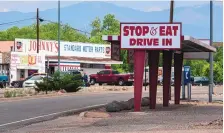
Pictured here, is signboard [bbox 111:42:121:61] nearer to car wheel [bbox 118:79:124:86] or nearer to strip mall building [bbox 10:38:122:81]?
car wheel [bbox 118:79:124:86]

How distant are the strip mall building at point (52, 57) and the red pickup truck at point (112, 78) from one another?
802 centimetres

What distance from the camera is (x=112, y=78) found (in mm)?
59219

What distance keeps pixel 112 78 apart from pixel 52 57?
12.5m

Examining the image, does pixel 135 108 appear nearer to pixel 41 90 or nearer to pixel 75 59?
pixel 41 90

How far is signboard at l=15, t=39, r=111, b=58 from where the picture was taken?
69312 mm

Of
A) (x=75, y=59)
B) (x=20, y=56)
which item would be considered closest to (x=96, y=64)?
(x=75, y=59)

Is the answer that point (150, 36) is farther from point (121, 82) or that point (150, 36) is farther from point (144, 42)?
point (121, 82)

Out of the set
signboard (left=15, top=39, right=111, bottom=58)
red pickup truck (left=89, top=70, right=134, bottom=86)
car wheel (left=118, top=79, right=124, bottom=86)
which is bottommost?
car wheel (left=118, top=79, right=124, bottom=86)

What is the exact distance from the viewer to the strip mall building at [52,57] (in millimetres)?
63188

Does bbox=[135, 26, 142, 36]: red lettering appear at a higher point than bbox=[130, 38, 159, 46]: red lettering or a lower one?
higher

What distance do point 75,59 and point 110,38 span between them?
53134 mm

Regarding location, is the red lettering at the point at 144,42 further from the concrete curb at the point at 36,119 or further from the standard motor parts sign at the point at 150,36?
the concrete curb at the point at 36,119

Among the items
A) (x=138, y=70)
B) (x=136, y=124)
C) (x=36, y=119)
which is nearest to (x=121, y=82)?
(x=138, y=70)

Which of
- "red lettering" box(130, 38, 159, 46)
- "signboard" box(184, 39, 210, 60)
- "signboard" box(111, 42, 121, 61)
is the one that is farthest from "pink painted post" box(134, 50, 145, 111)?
"signboard" box(184, 39, 210, 60)
